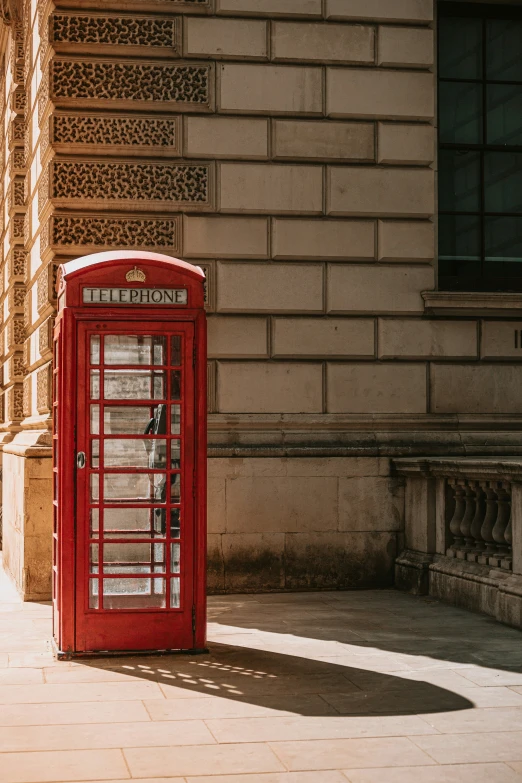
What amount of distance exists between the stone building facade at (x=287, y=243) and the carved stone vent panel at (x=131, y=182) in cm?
2

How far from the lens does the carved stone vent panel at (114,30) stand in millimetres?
10797

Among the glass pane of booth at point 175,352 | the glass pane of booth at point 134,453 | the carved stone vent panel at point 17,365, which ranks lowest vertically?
the glass pane of booth at point 134,453

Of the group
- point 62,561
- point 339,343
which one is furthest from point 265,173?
point 62,561

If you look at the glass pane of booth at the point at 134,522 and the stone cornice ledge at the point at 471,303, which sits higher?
the stone cornice ledge at the point at 471,303

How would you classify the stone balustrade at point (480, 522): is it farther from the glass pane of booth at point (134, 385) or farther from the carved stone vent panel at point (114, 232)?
the carved stone vent panel at point (114, 232)

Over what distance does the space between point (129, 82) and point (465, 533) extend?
16.9 feet

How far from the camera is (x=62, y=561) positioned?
297 inches

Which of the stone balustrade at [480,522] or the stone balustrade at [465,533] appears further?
the stone balustrade at [480,522]

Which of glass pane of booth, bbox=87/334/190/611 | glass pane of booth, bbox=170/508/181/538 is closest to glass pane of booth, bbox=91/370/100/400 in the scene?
glass pane of booth, bbox=87/334/190/611

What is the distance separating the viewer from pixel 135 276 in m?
7.61

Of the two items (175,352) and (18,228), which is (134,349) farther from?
(18,228)

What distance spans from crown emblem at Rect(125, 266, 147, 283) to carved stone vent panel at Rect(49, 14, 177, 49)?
161 inches

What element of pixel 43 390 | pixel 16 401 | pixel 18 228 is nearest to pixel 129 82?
pixel 43 390

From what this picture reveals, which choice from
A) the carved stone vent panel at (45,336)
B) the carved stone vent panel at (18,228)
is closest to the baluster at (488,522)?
the carved stone vent panel at (45,336)
